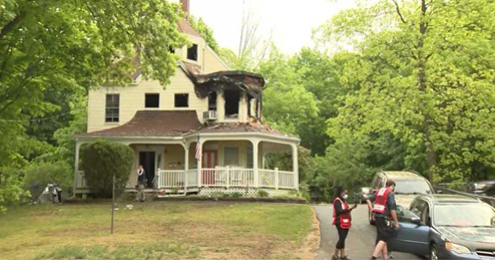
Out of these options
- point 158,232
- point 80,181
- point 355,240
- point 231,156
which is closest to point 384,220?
point 355,240

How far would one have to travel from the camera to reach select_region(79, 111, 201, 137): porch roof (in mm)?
27000

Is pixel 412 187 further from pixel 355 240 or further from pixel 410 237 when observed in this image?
pixel 410 237

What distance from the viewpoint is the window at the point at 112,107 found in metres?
29.2

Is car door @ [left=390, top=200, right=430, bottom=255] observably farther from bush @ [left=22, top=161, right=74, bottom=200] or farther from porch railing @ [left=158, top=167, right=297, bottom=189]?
bush @ [left=22, top=161, right=74, bottom=200]

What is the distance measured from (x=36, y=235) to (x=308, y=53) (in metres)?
46.5

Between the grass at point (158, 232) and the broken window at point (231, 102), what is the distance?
8.61 m

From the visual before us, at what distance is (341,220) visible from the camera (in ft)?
34.5

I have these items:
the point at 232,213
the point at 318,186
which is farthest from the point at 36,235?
the point at 318,186

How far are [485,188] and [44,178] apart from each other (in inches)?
874

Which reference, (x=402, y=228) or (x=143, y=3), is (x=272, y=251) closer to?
(x=402, y=228)

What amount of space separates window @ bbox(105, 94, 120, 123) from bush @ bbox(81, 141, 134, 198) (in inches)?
193

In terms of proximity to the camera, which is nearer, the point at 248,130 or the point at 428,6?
the point at 428,6

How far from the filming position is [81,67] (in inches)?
638

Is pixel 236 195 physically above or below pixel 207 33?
below
